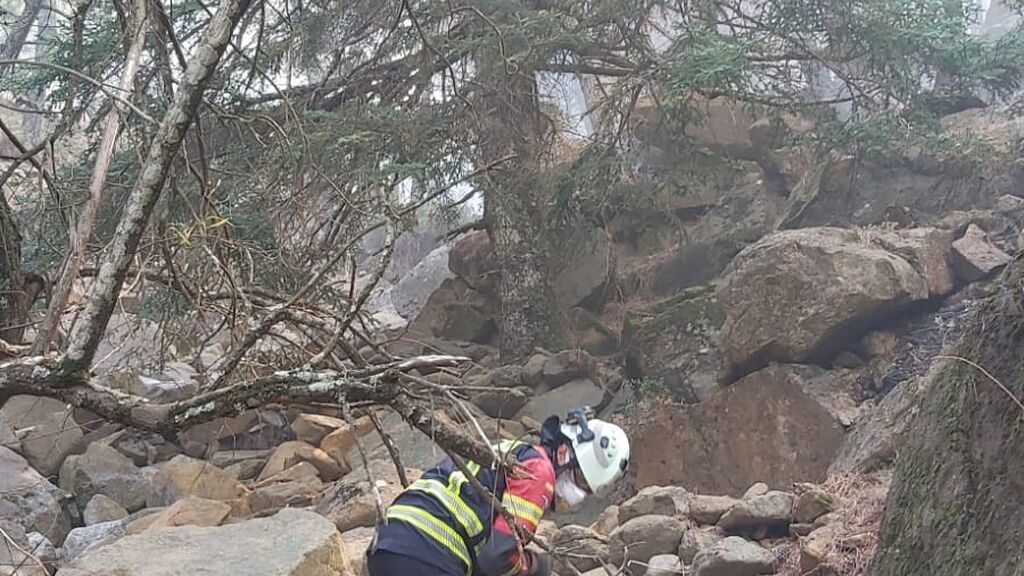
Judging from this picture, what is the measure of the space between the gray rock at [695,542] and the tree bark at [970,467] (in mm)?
1370

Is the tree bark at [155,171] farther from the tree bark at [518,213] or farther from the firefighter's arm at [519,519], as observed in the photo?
the tree bark at [518,213]

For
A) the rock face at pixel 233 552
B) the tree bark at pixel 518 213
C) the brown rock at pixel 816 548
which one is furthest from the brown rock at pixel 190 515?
the brown rock at pixel 816 548

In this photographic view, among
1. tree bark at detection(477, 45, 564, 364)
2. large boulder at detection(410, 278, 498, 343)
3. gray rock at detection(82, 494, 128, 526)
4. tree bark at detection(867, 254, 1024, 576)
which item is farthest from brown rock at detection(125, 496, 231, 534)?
large boulder at detection(410, 278, 498, 343)

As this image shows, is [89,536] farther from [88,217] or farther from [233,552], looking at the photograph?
[88,217]

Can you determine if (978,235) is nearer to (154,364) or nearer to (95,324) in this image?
(154,364)

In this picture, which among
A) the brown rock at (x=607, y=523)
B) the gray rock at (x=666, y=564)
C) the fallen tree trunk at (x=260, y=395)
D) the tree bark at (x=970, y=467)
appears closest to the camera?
the fallen tree trunk at (x=260, y=395)

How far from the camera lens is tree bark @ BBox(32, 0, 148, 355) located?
2.63 m

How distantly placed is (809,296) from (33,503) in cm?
654

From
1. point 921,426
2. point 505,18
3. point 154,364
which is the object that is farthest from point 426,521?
point 505,18

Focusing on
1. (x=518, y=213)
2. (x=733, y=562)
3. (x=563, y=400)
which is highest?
(x=518, y=213)

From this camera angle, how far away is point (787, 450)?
7.02m

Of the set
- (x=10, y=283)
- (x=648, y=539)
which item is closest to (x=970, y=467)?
(x=648, y=539)

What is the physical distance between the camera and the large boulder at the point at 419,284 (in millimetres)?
14000

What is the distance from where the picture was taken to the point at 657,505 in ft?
18.2
